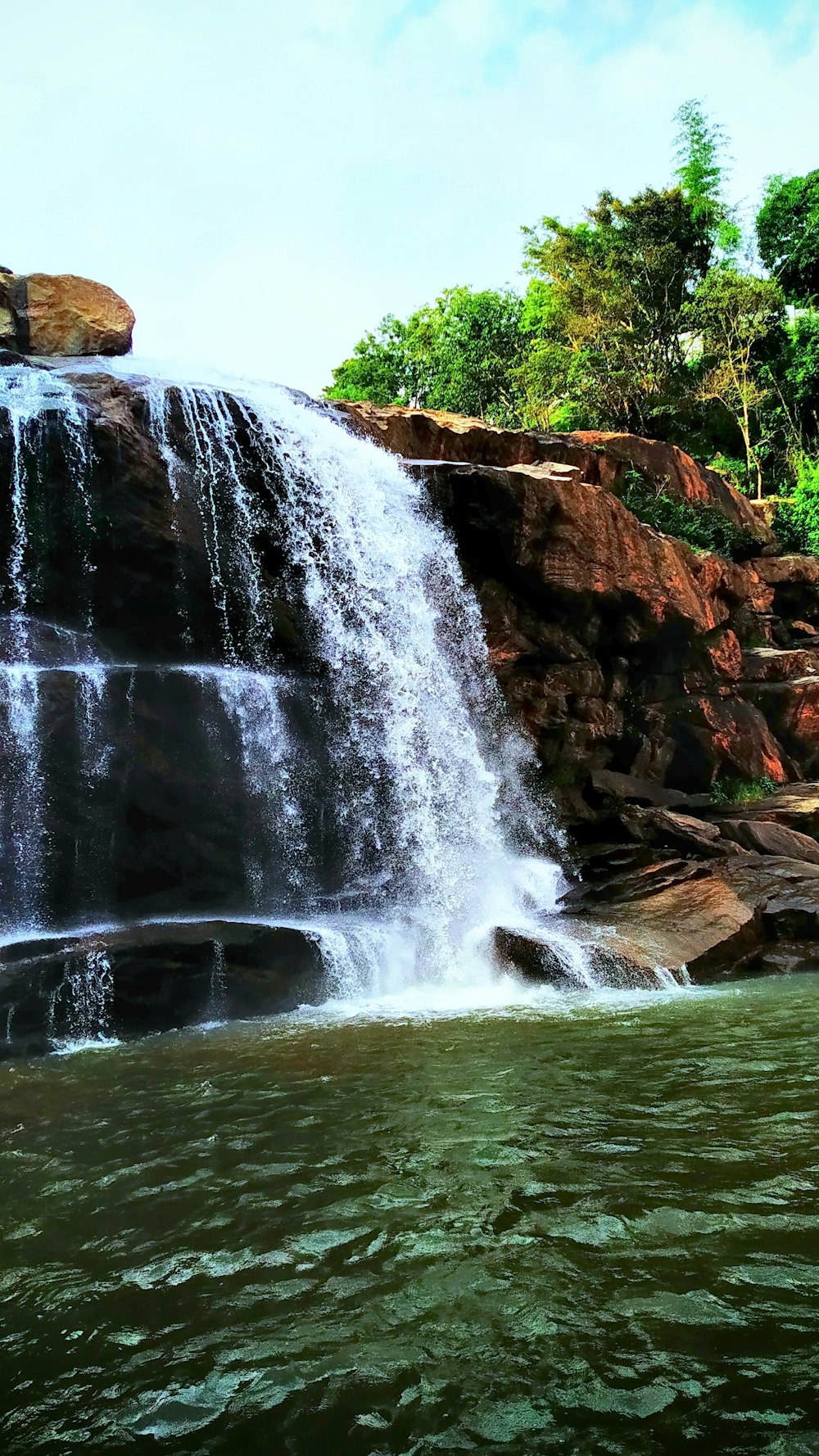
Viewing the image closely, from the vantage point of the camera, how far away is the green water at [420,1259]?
286 centimetres

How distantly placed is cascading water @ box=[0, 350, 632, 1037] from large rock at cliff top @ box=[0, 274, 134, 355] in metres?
2.76

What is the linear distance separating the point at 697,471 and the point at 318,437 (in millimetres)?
10964

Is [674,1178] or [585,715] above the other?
[585,715]

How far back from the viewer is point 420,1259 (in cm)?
386

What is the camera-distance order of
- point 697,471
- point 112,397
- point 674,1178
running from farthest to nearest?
point 697,471, point 112,397, point 674,1178

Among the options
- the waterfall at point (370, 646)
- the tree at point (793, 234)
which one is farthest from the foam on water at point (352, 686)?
the tree at point (793, 234)

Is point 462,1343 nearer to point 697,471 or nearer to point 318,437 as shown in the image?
point 318,437

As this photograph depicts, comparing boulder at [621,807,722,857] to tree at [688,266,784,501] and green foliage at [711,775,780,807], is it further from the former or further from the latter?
tree at [688,266,784,501]

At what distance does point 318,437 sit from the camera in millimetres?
15375

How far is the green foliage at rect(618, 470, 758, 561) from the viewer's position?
20.5m

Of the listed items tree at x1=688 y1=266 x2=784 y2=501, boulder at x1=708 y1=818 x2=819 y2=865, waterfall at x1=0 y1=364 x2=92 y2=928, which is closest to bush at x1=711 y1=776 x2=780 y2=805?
boulder at x1=708 y1=818 x2=819 y2=865

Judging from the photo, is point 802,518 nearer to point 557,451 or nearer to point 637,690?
point 557,451

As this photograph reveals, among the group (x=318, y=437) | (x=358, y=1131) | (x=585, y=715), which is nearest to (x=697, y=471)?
(x=585, y=715)

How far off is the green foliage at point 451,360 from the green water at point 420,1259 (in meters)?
27.7
